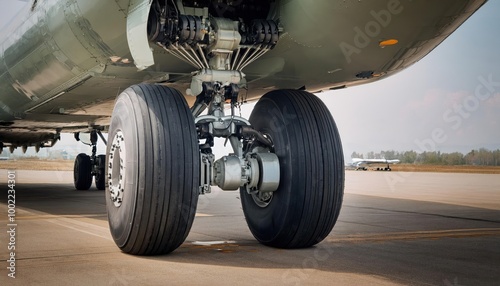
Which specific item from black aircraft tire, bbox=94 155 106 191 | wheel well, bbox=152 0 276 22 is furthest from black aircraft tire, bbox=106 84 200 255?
black aircraft tire, bbox=94 155 106 191

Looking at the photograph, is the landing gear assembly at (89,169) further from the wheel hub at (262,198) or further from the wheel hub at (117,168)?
the wheel hub at (117,168)

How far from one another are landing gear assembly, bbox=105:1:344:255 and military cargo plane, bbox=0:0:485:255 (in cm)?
1

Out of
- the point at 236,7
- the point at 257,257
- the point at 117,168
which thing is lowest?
the point at 257,257

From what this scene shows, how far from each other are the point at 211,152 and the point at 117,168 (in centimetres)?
83

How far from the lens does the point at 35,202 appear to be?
11156 mm

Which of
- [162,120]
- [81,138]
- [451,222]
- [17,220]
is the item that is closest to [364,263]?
[162,120]

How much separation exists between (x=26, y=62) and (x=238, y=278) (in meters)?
5.06

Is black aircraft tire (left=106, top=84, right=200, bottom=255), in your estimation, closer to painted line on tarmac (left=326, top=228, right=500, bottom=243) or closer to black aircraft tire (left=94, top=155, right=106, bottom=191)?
painted line on tarmac (left=326, top=228, right=500, bottom=243)

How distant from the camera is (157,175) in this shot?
462cm

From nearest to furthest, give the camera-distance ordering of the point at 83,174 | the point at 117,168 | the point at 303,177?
the point at 117,168 < the point at 303,177 < the point at 83,174

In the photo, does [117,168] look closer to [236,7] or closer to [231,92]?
[231,92]

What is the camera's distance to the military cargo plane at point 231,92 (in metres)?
4.73

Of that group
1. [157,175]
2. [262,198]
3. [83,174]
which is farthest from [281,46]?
[83,174]

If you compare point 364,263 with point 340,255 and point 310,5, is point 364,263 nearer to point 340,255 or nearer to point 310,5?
point 340,255
